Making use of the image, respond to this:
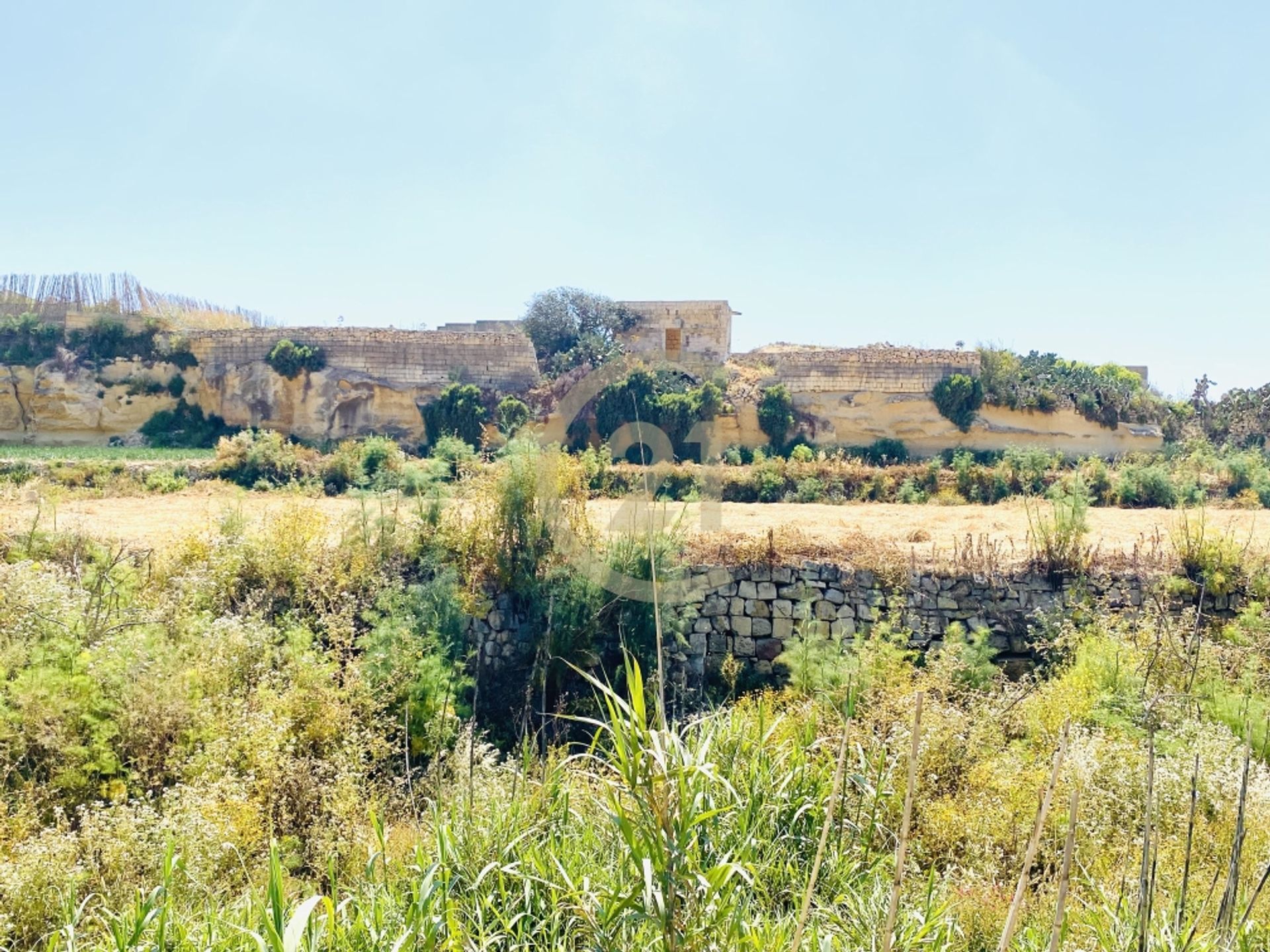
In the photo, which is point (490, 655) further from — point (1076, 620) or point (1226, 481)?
point (1226, 481)

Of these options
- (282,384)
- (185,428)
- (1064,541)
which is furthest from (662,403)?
(185,428)

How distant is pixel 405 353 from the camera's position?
1798 cm

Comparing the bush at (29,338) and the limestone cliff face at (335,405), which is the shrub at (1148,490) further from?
the bush at (29,338)

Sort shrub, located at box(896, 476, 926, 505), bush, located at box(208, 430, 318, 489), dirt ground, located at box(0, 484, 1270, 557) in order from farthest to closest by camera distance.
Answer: bush, located at box(208, 430, 318, 489) < shrub, located at box(896, 476, 926, 505) < dirt ground, located at box(0, 484, 1270, 557)

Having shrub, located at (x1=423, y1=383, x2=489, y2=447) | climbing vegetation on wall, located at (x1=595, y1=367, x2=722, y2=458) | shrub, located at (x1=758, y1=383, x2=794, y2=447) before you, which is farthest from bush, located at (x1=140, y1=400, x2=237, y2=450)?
shrub, located at (x1=758, y1=383, x2=794, y2=447)

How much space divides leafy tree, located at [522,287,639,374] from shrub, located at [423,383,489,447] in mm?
3261

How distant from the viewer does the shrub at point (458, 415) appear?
55.3 ft

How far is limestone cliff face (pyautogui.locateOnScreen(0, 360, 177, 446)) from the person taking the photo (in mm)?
18094

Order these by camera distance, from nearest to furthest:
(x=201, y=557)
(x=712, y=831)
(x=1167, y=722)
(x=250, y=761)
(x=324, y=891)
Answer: (x=712, y=831) → (x=324, y=891) → (x=250, y=761) → (x=1167, y=722) → (x=201, y=557)

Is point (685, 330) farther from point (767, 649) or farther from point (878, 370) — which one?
point (767, 649)

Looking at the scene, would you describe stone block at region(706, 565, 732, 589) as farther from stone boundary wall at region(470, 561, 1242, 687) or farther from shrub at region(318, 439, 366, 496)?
shrub at region(318, 439, 366, 496)

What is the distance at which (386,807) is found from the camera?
5238 millimetres

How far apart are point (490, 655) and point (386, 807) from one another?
110 inches

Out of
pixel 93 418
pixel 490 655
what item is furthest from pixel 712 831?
pixel 93 418
